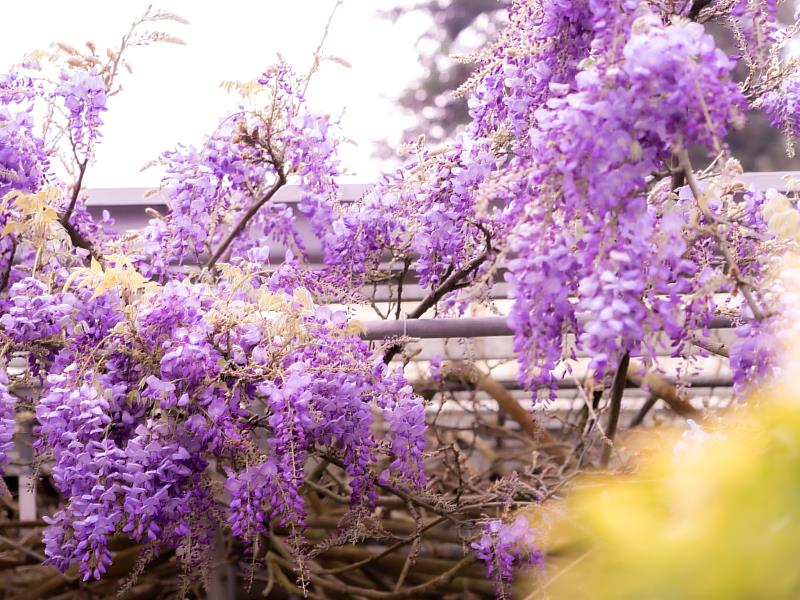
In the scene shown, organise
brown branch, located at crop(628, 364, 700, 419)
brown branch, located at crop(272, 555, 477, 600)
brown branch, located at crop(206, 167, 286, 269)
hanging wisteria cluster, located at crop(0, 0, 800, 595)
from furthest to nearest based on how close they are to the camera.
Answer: brown branch, located at crop(628, 364, 700, 419)
brown branch, located at crop(272, 555, 477, 600)
brown branch, located at crop(206, 167, 286, 269)
hanging wisteria cluster, located at crop(0, 0, 800, 595)

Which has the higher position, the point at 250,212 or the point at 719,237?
the point at 250,212

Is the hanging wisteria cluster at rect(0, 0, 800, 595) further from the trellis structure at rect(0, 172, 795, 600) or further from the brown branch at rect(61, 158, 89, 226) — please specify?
the trellis structure at rect(0, 172, 795, 600)

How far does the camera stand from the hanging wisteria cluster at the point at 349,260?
146 centimetres

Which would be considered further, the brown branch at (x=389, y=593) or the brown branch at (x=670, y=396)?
the brown branch at (x=670, y=396)

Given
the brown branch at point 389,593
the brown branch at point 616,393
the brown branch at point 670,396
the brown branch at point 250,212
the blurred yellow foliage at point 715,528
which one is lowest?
the brown branch at point 389,593

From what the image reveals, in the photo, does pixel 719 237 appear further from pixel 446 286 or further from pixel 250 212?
pixel 250 212

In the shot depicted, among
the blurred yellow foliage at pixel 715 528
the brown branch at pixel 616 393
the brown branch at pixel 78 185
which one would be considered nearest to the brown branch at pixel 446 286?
the brown branch at pixel 616 393

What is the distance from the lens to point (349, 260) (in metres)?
2.53

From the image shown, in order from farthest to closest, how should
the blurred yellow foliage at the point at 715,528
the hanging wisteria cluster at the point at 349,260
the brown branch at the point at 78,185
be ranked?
the brown branch at the point at 78,185 < the hanging wisteria cluster at the point at 349,260 < the blurred yellow foliage at the point at 715,528

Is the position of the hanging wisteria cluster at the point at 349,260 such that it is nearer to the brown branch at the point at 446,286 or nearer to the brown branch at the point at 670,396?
the brown branch at the point at 446,286

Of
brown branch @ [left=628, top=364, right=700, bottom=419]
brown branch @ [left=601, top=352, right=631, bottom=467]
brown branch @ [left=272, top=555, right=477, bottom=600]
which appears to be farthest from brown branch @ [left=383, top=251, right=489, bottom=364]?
brown branch @ [left=628, top=364, right=700, bottom=419]

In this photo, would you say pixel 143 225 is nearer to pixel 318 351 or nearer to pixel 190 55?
pixel 318 351

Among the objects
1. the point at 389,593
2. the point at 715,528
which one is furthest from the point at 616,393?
the point at 715,528

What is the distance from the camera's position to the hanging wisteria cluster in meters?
1.46
